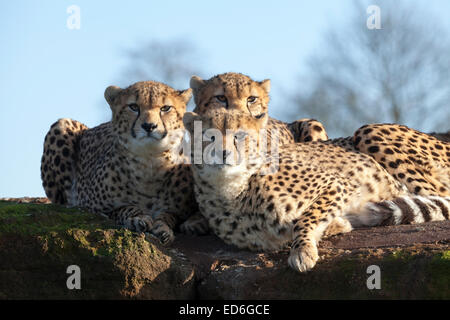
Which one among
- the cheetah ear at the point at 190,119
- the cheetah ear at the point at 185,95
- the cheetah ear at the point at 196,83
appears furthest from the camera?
the cheetah ear at the point at 196,83

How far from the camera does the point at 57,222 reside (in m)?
4.66

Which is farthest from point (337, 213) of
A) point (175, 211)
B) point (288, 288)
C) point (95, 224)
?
point (95, 224)

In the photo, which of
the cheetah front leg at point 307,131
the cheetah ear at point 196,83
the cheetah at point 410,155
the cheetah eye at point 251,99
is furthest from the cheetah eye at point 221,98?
the cheetah front leg at point 307,131

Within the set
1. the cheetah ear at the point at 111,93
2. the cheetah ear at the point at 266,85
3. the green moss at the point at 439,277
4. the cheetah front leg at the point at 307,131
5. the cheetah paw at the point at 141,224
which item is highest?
the cheetah ear at the point at 266,85

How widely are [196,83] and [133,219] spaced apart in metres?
1.25

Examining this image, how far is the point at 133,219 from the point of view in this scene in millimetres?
4871

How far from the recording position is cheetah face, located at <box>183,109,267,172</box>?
4254 mm

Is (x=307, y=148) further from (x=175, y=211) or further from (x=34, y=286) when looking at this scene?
(x=34, y=286)

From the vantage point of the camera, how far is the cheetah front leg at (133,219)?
480 cm

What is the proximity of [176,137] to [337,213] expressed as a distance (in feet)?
3.89

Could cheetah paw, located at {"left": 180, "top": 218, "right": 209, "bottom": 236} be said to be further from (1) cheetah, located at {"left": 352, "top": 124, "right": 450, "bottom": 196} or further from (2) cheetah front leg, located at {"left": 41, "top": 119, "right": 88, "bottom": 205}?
(2) cheetah front leg, located at {"left": 41, "top": 119, "right": 88, "bottom": 205}

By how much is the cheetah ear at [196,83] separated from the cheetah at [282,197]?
94 cm

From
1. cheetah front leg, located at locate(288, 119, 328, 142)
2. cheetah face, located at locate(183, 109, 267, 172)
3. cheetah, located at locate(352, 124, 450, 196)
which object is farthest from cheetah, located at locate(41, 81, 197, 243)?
cheetah front leg, located at locate(288, 119, 328, 142)

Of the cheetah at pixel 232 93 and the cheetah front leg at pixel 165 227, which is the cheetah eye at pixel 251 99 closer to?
the cheetah at pixel 232 93
